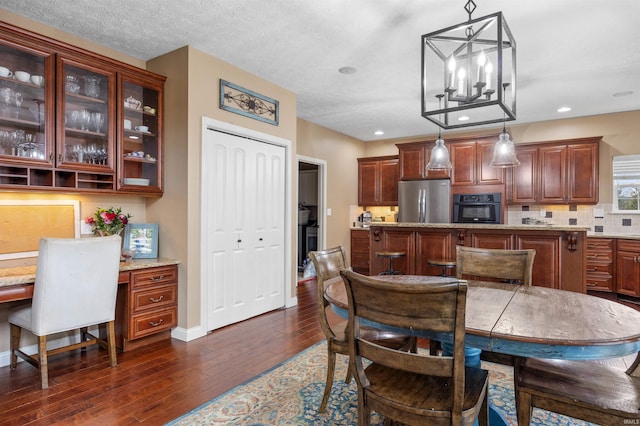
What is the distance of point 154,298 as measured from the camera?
10.3 feet

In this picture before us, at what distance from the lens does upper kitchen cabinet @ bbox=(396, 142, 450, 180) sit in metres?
6.34

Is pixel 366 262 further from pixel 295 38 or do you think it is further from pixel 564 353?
pixel 564 353

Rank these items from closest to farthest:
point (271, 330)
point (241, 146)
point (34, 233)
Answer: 1. point (34, 233)
2. point (271, 330)
3. point (241, 146)

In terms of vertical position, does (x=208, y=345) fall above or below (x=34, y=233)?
below

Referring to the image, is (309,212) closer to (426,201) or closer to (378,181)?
(378,181)

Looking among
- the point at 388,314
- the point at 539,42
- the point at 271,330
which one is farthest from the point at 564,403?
the point at 539,42

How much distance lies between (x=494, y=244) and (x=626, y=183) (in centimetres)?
302

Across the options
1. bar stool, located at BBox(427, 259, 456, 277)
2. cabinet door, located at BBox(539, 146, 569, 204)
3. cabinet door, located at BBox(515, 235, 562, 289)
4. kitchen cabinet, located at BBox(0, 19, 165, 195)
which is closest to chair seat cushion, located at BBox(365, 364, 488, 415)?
bar stool, located at BBox(427, 259, 456, 277)

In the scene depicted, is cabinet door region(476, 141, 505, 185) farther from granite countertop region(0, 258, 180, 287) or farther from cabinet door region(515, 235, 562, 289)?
granite countertop region(0, 258, 180, 287)

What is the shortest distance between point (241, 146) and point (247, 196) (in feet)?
1.75

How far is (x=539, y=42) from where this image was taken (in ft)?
10.3

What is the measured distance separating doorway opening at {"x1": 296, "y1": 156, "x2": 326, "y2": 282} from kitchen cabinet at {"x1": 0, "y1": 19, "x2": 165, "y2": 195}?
2676 millimetres

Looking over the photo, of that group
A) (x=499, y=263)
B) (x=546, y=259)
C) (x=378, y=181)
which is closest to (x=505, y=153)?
(x=499, y=263)

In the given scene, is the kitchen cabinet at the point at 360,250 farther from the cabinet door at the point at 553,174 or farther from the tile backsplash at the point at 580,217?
the cabinet door at the point at 553,174
